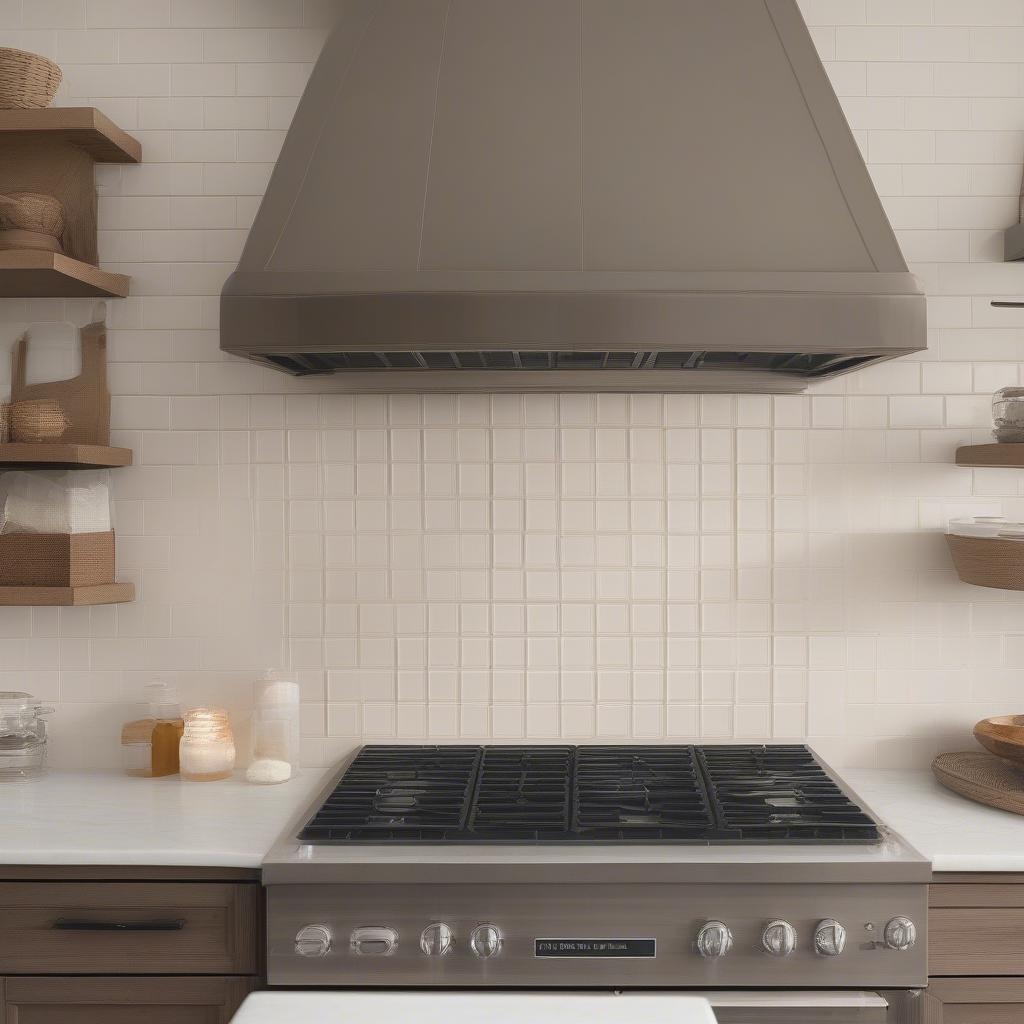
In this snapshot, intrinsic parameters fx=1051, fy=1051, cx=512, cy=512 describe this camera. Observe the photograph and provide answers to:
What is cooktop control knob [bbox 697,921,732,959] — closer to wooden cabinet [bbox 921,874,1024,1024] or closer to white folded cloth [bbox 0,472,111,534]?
wooden cabinet [bbox 921,874,1024,1024]

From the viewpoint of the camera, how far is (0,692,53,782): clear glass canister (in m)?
2.43

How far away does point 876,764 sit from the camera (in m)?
2.57

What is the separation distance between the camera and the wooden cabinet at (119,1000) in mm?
1915

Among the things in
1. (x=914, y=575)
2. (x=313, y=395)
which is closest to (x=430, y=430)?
(x=313, y=395)

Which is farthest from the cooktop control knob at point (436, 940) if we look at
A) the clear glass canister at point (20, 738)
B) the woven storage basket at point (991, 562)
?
the woven storage basket at point (991, 562)

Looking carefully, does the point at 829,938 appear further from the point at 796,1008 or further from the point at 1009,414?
the point at 1009,414

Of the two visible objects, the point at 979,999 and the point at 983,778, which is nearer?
the point at 979,999

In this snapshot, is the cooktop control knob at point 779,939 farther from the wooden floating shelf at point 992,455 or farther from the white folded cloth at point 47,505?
the white folded cloth at point 47,505

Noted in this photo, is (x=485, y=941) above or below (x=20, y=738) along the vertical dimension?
below

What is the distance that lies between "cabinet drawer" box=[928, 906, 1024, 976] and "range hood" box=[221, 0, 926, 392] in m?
1.03

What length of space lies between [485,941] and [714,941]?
1.31ft

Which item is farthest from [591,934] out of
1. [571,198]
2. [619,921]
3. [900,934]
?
[571,198]

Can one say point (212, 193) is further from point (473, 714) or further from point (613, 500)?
point (473, 714)

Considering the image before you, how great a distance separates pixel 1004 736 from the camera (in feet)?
7.61
